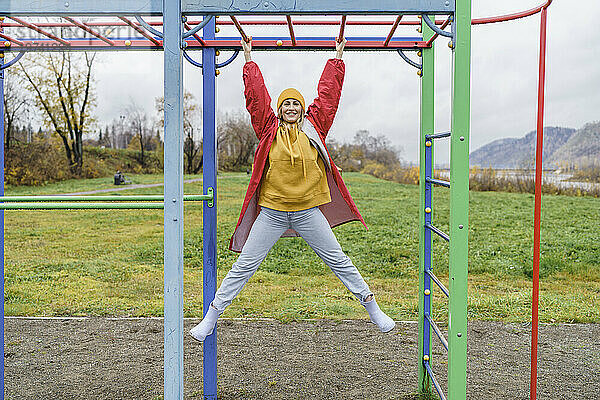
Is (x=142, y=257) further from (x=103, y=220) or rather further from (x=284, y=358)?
(x=284, y=358)

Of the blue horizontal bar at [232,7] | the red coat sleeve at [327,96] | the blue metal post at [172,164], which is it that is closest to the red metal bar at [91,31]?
the blue horizontal bar at [232,7]

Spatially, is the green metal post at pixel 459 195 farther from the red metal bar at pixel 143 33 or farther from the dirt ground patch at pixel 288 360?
the red metal bar at pixel 143 33

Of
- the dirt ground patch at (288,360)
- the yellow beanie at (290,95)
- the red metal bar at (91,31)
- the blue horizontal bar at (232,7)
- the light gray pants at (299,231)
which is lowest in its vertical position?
the dirt ground patch at (288,360)

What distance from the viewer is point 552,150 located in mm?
8695

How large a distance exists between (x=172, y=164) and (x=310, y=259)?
5.58 metres

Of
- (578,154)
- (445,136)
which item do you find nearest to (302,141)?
(445,136)

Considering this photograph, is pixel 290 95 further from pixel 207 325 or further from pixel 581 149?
pixel 581 149

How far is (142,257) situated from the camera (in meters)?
7.99

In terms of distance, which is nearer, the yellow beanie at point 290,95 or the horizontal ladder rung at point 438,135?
the horizontal ladder rung at point 438,135

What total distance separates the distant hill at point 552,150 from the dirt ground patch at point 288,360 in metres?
3.38

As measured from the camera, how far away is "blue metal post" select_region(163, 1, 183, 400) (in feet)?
7.54

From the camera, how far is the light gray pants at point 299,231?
10.5 ft

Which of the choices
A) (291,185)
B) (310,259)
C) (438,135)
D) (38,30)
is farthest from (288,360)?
(310,259)

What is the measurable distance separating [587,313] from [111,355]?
16.0 ft
